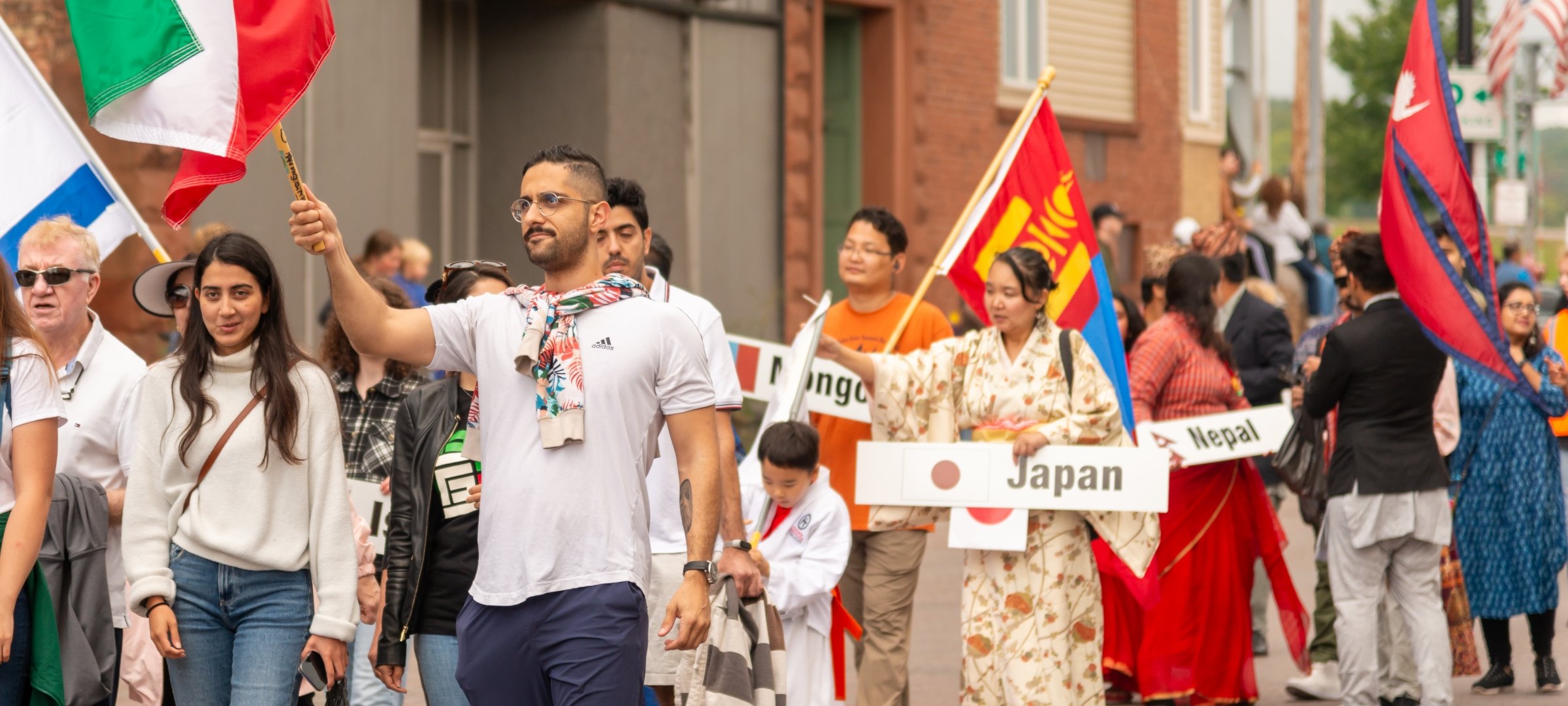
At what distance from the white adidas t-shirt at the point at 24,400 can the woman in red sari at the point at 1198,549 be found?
16.9 ft

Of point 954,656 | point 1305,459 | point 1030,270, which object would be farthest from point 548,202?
point 954,656

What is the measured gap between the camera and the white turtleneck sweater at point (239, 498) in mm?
5258

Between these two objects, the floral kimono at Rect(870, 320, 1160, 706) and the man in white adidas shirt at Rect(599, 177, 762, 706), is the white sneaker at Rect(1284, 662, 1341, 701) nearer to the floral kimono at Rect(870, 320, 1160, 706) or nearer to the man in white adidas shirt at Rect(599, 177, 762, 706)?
the floral kimono at Rect(870, 320, 1160, 706)

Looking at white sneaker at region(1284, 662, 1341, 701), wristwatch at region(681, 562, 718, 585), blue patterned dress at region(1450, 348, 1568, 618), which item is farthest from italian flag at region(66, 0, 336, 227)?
blue patterned dress at region(1450, 348, 1568, 618)

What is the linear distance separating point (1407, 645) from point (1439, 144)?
7.04 ft

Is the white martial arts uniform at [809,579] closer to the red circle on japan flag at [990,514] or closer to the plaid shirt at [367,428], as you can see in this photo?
the red circle on japan flag at [990,514]

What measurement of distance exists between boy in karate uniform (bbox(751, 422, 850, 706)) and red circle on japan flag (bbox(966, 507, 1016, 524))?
1.83ft

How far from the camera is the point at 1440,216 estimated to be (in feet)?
26.7

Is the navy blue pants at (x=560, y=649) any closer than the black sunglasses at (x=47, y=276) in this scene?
Yes

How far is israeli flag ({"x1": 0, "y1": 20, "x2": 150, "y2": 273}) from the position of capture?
710cm

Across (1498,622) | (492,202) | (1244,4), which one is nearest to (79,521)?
(1498,622)

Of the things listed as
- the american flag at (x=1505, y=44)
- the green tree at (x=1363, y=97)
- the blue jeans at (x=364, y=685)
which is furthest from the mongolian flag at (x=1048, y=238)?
the green tree at (x=1363, y=97)

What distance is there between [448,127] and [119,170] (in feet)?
14.4

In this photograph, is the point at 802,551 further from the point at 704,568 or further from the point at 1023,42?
the point at 1023,42
